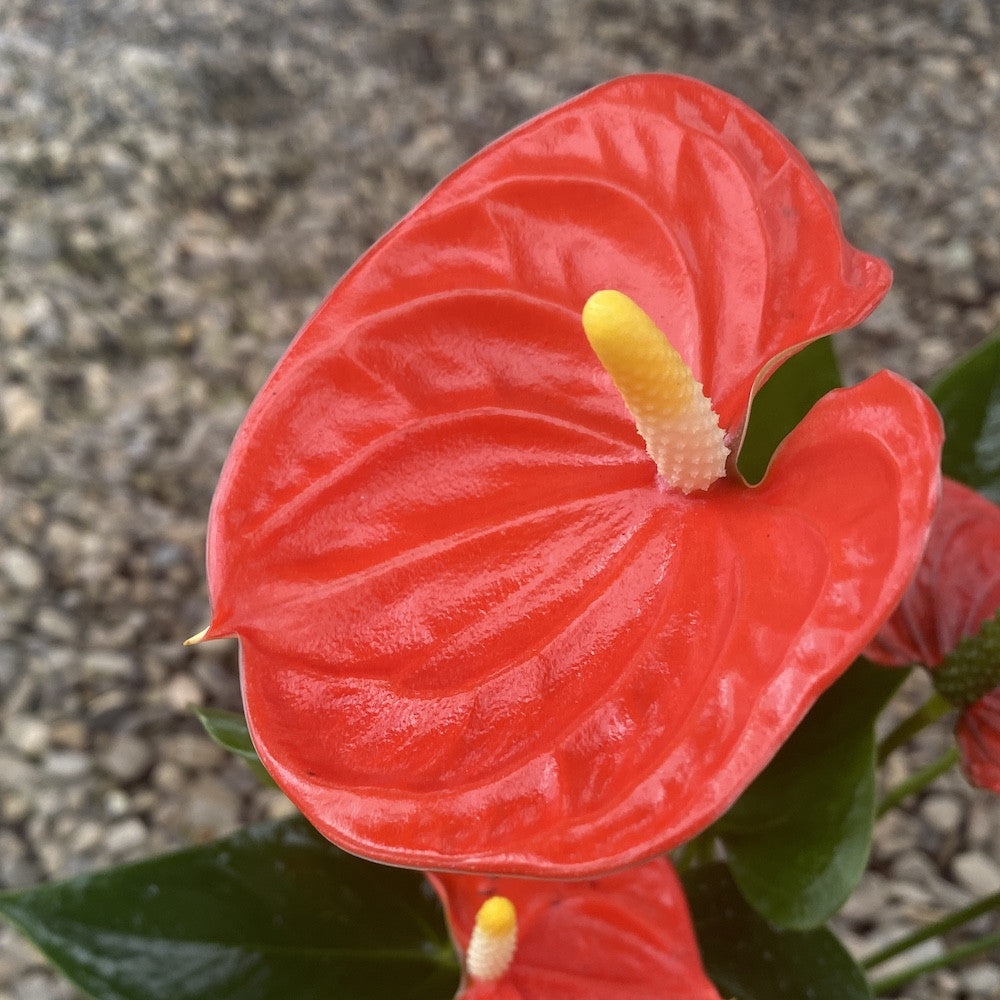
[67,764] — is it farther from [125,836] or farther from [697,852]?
[697,852]

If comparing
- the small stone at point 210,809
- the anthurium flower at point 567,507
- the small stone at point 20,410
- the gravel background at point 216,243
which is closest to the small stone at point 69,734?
the gravel background at point 216,243

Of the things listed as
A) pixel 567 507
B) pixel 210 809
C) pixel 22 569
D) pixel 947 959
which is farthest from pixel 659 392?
pixel 22 569

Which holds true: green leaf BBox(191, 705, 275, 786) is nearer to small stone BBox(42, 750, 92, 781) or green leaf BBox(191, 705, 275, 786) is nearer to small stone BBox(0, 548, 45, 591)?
small stone BBox(42, 750, 92, 781)

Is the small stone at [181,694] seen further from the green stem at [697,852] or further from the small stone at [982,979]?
the small stone at [982,979]

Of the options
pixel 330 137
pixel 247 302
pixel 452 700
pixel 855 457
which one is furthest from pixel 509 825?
pixel 330 137

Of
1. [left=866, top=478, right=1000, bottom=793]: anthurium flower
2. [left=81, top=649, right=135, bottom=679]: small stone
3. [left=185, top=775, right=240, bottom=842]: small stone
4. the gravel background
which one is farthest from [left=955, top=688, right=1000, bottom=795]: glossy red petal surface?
[left=81, top=649, right=135, bottom=679]: small stone

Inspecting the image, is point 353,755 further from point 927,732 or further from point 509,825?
point 927,732
